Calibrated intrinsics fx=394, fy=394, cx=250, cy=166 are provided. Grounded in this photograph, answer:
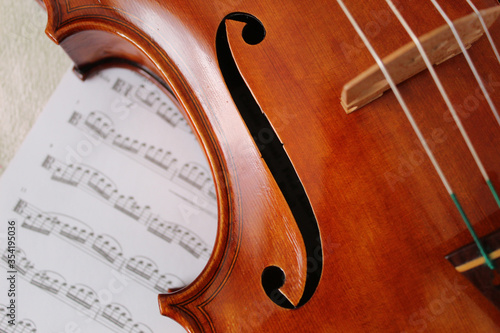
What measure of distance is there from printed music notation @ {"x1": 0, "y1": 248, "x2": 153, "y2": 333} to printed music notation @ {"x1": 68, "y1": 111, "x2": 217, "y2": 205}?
37 cm

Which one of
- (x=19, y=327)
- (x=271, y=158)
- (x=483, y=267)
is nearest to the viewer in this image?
(x=483, y=267)

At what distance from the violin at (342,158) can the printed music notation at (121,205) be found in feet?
1.02

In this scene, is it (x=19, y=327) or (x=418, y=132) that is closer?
(x=418, y=132)

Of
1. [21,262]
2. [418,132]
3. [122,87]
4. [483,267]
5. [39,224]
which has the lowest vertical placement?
[21,262]

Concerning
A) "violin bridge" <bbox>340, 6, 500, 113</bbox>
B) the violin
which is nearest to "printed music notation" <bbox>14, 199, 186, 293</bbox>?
the violin

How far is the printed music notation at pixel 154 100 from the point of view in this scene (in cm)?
113

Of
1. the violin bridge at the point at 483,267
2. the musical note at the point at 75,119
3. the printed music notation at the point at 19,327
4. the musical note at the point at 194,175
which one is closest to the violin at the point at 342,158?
the violin bridge at the point at 483,267

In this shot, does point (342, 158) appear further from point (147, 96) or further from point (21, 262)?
point (21, 262)

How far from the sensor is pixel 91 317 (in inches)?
41.0

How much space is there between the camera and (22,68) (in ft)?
3.91

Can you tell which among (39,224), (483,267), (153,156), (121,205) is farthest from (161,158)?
(483,267)

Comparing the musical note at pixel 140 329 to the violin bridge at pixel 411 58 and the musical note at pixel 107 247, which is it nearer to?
the musical note at pixel 107 247

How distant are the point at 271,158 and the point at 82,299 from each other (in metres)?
0.67

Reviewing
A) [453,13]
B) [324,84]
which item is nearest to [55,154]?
[324,84]
